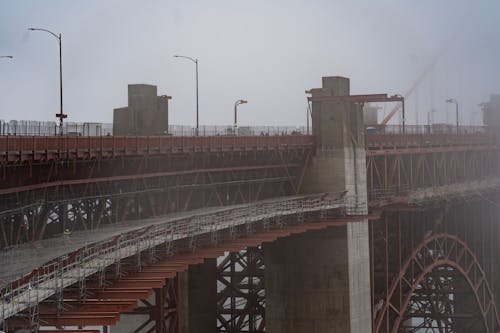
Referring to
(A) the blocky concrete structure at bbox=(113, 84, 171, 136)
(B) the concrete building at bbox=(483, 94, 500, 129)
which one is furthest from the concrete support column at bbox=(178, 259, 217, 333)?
(B) the concrete building at bbox=(483, 94, 500, 129)

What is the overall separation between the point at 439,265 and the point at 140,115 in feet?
100.0

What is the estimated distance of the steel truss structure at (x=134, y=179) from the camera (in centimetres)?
3778

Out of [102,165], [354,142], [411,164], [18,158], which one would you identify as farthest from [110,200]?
[411,164]

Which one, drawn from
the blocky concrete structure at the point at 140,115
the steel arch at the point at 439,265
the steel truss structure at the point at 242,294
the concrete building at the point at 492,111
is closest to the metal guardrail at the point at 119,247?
the blocky concrete structure at the point at 140,115

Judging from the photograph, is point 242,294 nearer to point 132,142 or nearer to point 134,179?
point 134,179

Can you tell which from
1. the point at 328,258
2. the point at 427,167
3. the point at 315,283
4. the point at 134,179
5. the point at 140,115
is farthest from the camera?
the point at 427,167

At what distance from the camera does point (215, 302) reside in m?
60.6

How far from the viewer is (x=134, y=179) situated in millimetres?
45875

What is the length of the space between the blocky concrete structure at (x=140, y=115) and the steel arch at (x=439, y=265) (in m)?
19.5

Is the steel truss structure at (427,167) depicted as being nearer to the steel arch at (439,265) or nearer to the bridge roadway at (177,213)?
the bridge roadway at (177,213)

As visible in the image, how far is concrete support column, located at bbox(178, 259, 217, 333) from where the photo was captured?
59281mm

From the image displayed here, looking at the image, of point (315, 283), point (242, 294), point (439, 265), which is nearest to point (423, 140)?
point (439, 265)

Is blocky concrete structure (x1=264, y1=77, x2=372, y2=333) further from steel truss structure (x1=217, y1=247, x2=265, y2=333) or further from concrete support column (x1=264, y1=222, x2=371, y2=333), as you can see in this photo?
steel truss structure (x1=217, y1=247, x2=265, y2=333)

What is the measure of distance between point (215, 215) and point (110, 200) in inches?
192
